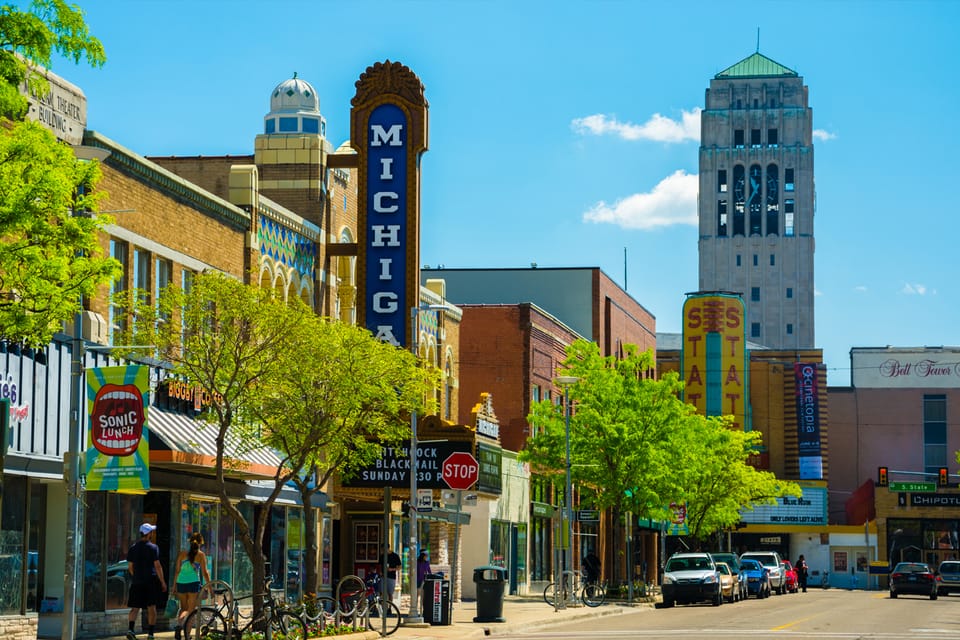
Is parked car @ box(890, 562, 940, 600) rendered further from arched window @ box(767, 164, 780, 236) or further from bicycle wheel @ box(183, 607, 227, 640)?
arched window @ box(767, 164, 780, 236)

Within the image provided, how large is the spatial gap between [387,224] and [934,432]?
79843 mm

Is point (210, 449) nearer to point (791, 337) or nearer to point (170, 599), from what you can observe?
point (170, 599)

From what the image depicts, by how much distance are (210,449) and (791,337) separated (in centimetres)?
12814

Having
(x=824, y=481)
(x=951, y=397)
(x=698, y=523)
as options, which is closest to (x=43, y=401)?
(x=698, y=523)

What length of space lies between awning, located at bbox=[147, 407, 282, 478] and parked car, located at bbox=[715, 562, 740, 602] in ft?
78.2

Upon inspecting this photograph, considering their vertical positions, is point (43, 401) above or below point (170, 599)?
above

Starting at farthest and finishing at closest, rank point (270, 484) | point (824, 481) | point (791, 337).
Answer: point (791, 337), point (824, 481), point (270, 484)

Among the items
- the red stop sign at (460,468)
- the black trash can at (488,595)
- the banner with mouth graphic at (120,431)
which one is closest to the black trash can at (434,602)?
the black trash can at (488,595)

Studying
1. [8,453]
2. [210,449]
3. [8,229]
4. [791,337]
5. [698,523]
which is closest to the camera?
[8,229]

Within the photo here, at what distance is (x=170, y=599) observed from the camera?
30891 millimetres

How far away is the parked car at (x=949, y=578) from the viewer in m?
68.6

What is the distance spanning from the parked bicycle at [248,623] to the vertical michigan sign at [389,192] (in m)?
14.1

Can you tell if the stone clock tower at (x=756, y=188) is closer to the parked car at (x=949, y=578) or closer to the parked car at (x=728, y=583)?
the parked car at (x=949, y=578)

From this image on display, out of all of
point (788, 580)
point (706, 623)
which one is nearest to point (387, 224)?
point (706, 623)
